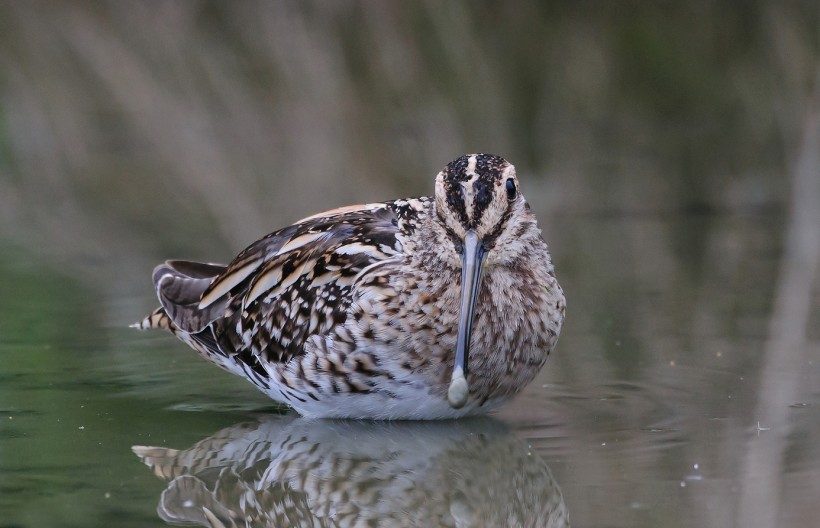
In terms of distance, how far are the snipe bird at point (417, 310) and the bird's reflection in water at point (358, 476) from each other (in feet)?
0.60

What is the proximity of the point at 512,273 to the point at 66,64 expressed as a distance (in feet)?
35.7

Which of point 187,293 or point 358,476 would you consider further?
point 187,293

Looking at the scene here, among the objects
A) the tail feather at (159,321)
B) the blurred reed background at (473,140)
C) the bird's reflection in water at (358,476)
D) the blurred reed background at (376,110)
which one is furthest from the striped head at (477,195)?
the blurred reed background at (376,110)

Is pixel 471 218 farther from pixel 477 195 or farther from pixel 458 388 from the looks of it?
pixel 458 388

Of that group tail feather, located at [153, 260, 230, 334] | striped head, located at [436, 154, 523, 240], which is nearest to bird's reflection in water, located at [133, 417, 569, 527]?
tail feather, located at [153, 260, 230, 334]

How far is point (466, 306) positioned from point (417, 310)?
1.39ft

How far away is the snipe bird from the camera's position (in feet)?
21.8

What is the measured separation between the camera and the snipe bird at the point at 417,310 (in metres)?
6.65

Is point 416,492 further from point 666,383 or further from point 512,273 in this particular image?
point 666,383

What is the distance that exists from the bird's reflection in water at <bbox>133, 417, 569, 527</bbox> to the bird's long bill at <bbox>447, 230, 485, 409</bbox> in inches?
11.6

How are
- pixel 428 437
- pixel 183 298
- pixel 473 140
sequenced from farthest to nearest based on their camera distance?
1. pixel 473 140
2. pixel 183 298
3. pixel 428 437

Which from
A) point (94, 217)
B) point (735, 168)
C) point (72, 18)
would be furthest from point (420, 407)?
point (72, 18)

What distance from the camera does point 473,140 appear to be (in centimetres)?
1350

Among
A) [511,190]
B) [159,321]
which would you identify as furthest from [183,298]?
[511,190]
